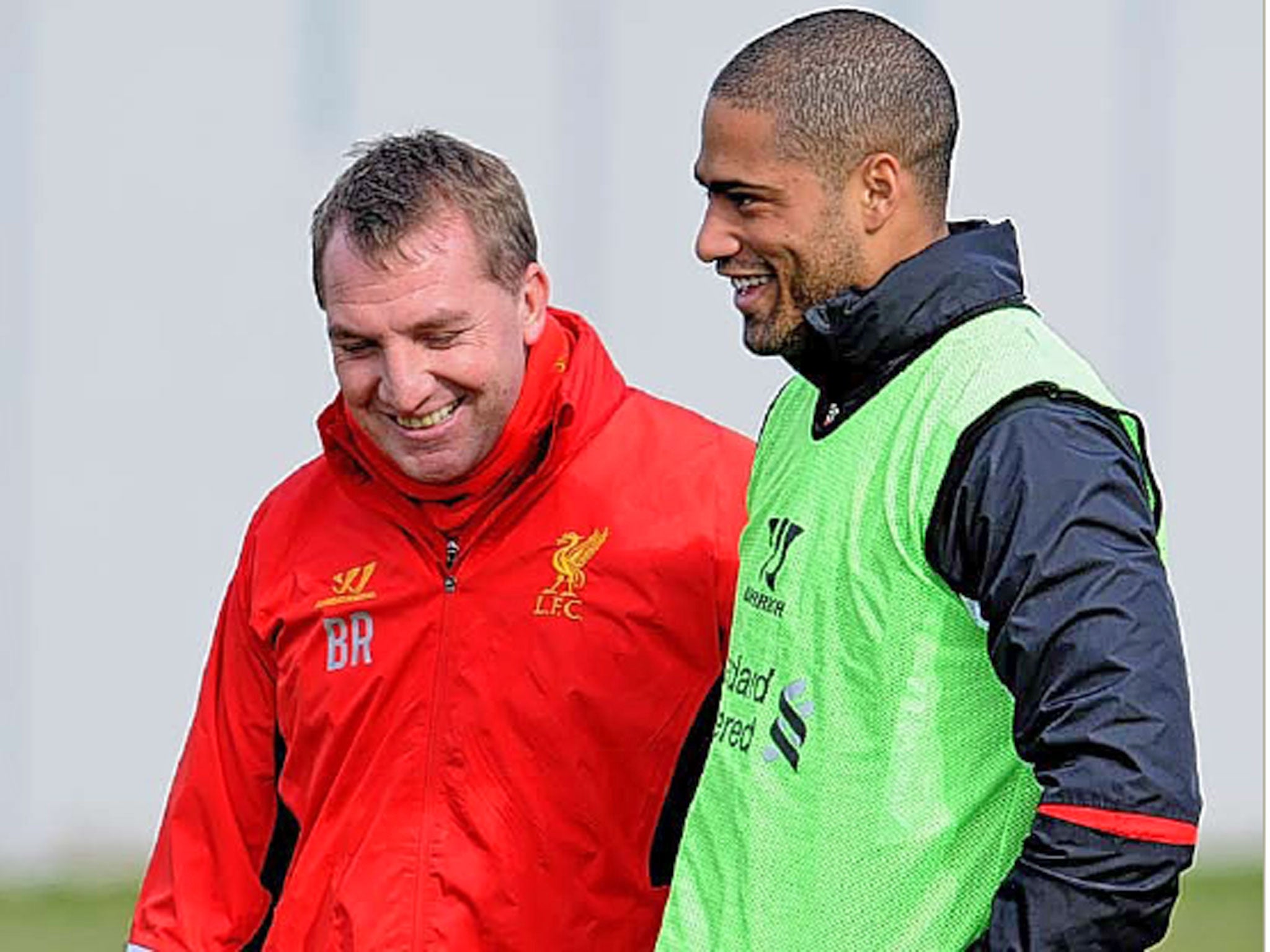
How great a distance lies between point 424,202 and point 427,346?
0.16m

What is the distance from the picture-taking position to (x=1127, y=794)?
194cm

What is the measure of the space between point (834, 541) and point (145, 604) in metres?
3.29

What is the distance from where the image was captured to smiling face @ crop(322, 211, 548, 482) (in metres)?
2.60

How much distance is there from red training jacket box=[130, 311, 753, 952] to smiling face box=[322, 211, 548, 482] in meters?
0.09

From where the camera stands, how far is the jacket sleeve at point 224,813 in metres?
2.85

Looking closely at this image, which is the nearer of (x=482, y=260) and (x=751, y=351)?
(x=751, y=351)

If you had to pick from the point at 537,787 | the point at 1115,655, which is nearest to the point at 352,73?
the point at 537,787

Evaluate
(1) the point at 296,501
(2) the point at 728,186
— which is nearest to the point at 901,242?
(2) the point at 728,186

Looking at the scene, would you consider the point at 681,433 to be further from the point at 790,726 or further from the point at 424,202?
the point at 790,726

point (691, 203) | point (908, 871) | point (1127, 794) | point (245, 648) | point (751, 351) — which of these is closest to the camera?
Result: point (1127, 794)

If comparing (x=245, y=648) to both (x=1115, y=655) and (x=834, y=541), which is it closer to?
(x=834, y=541)

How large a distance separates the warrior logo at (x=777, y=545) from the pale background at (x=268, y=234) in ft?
9.43

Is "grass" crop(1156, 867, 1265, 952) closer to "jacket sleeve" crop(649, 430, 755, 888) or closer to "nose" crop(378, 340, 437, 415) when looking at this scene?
"jacket sleeve" crop(649, 430, 755, 888)

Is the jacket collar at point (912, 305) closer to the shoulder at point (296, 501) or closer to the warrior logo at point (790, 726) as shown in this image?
the warrior logo at point (790, 726)
